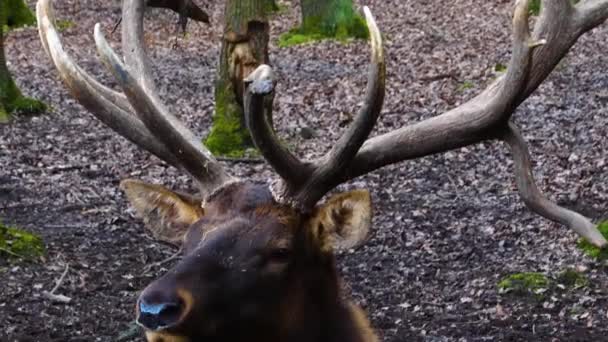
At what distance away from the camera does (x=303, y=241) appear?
4.87m

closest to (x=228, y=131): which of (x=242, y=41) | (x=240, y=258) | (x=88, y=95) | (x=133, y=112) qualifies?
(x=242, y=41)

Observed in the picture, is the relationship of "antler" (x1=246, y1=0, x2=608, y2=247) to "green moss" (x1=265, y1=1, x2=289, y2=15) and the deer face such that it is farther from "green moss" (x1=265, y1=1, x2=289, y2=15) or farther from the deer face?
→ "green moss" (x1=265, y1=1, x2=289, y2=15)

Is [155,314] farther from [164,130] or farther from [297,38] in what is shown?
[297,38]

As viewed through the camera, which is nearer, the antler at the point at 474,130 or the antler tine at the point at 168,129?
the antler at the point at 474,130

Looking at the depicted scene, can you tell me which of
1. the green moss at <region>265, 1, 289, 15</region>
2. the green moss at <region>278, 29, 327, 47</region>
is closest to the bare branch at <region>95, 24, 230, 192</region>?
the green moss at <region>278, 29, 327, 47</region>

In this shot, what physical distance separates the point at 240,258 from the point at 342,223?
26.8 inches

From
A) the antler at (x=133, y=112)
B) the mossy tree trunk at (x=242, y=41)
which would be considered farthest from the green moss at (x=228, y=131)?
the antler at (x=133, y=112)

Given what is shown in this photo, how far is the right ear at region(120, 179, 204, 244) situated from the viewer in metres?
5.14

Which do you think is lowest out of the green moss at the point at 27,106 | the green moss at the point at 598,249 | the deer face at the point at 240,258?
the deer face at the point at 240,258

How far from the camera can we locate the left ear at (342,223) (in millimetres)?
4930

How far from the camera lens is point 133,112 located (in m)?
5.49

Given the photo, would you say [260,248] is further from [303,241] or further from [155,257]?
[155,257]

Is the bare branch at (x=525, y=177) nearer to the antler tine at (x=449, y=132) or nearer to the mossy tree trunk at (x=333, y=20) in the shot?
the antler tine at (x=449, y=132)

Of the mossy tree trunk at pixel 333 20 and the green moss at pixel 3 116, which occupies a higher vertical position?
the mossy tree trunk at pixel 333 20
